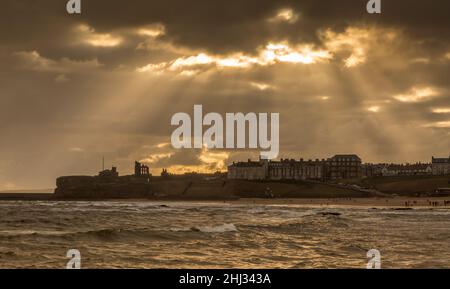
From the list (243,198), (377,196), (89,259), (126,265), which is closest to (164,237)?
(89,259)
